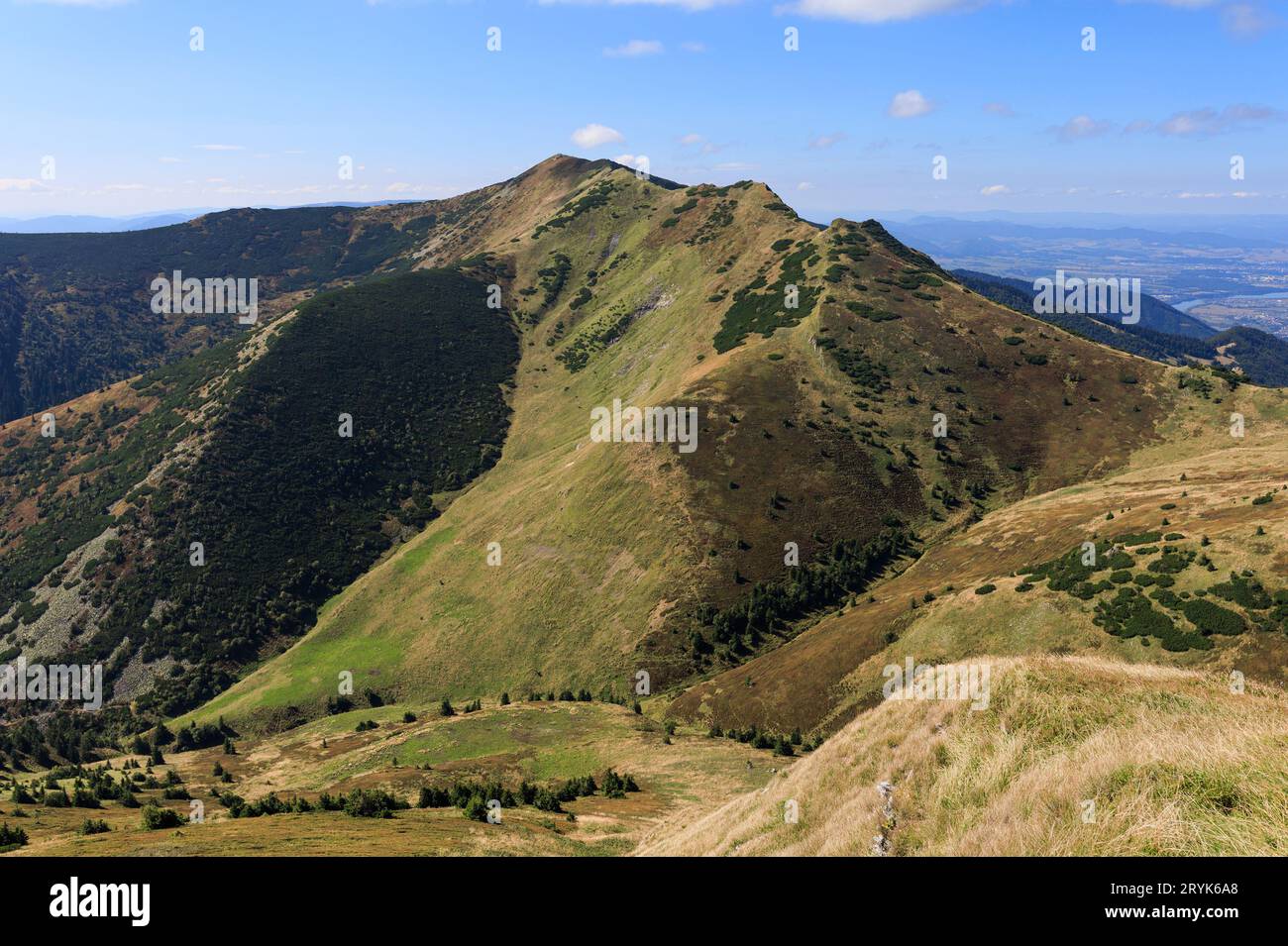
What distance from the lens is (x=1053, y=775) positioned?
13742 mm

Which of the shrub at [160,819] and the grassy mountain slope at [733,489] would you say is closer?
the shrub at [160,819]

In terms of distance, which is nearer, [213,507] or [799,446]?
[799,446]

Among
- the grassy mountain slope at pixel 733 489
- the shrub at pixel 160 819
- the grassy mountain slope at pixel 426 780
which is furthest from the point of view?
the grassy mountain slope at pixel 733 489

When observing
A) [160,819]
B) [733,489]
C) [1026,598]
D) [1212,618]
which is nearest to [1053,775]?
[1212,618]

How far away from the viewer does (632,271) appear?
7205 inches

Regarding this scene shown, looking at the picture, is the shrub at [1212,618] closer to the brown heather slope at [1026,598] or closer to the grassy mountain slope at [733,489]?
the brown heather slope at [1026,598]

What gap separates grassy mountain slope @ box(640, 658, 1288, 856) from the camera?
10.9 m

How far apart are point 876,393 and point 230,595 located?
10031 cm

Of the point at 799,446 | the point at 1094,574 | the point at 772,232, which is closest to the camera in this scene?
the point at 1094,574

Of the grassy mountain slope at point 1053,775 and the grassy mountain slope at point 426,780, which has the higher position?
the grassy mountain slope at point 1053,775

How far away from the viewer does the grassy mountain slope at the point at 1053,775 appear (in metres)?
10.9

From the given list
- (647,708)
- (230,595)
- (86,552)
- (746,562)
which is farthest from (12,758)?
(746,562)

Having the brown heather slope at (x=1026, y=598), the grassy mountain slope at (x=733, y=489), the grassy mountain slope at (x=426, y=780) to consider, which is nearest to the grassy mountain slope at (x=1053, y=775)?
the grassy mountain slope at (x=426, y=780)
